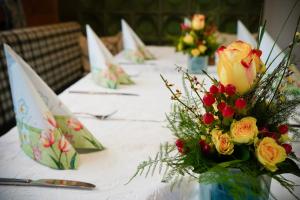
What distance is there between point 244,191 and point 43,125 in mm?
536

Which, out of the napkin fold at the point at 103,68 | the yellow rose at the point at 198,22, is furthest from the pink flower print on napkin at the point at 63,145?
the yellow rose at the point at 198,22

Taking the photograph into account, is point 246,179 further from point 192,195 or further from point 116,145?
point 116,145

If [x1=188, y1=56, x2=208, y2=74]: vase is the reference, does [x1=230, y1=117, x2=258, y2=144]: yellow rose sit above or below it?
above

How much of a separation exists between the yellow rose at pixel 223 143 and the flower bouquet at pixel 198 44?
1.28 meters

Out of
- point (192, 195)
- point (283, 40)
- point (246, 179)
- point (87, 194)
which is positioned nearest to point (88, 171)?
point (87, 194)

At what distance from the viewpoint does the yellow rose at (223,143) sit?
57 centimetres

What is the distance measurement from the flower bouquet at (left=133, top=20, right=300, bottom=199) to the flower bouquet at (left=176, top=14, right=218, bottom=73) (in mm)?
1217

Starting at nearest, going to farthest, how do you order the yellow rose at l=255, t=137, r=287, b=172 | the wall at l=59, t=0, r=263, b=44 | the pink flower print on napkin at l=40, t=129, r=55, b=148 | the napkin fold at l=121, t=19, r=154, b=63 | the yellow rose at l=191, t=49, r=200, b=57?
1. the yellow rose at l=255, t=137, r=287, b=172
2. the pink flower print on napkin at l=40, t=129, r=55, b=148
3. the yellow rose at l=191, t=49, r=200, b=57
4. the napkin fold at l=121, t=19, r=154, b=63
5. the wall at l=59, t=0, r=263, b=44

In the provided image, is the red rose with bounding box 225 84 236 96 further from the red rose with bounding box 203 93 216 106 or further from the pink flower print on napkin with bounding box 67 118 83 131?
the pink flower print on napkin with bounding box 67 118 83 131

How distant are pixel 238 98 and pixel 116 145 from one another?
19.7 inches

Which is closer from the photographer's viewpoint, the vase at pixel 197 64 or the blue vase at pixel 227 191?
the blue vase at pixel 227 191

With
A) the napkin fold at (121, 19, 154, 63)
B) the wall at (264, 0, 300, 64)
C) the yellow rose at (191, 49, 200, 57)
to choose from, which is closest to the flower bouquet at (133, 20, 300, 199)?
the yellow rose at (191, 49, 200, 57)

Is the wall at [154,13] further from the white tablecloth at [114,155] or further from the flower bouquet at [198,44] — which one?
the white tablecloth at [114,155]

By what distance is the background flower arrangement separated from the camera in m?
1.86
